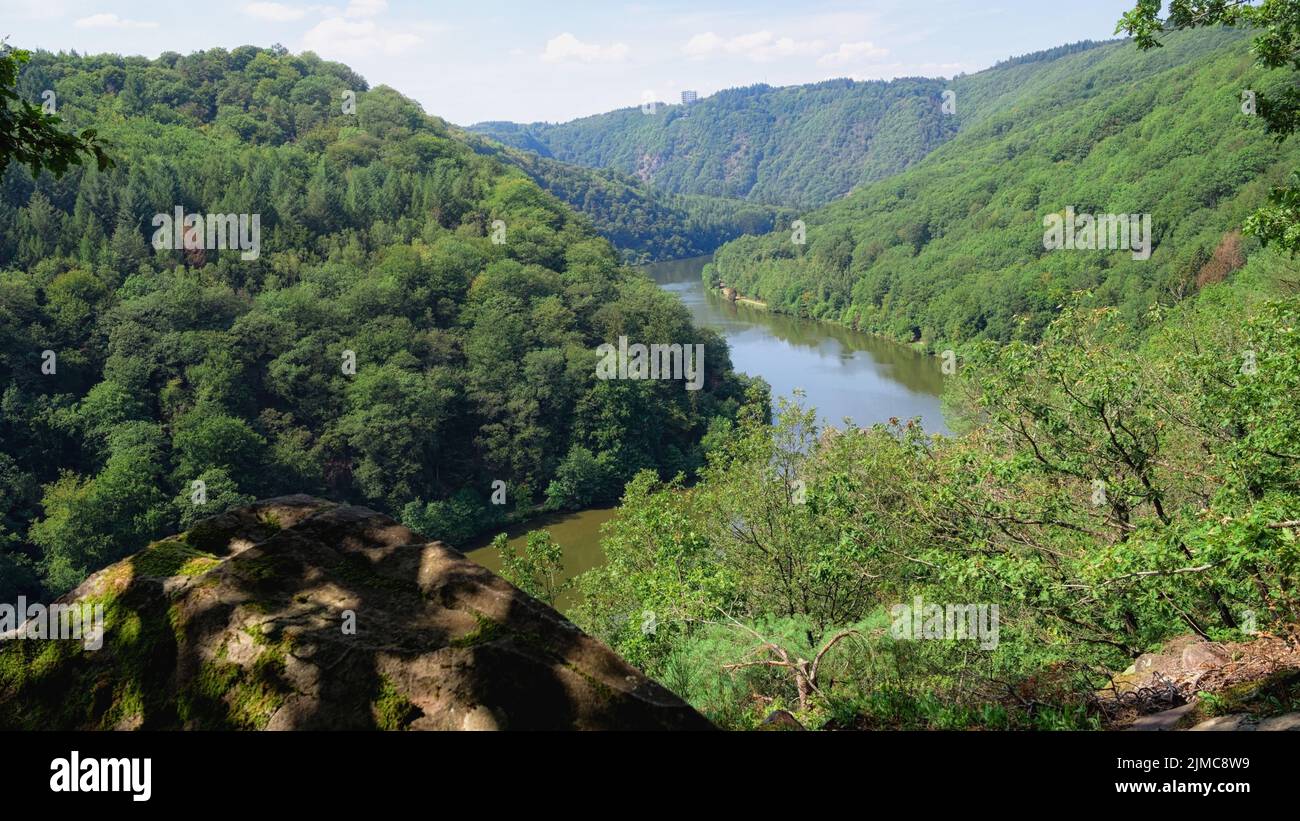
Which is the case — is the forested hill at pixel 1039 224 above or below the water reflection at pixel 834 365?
above

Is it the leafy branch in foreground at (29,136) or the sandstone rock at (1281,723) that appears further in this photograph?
the leafy branch in foreground at (29,136)

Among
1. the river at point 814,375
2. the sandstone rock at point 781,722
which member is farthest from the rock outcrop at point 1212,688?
the river at point 814,375

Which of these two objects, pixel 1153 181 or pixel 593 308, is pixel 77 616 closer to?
pixel 593 308

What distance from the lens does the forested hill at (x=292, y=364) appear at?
41.5 metres

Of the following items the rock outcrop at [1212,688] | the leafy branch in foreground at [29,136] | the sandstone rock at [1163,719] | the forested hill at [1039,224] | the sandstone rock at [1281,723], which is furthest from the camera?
the forested hill at [1039,224]

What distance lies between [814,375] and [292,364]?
144ft

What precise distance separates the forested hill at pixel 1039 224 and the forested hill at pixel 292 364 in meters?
32.1

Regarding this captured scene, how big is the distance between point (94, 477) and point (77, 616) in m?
46.0

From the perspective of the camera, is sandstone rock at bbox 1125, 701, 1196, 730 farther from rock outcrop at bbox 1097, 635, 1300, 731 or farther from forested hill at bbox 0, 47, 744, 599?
forested hill at bbox 0, 47, 744, 599

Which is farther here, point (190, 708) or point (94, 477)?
point (94, 477)

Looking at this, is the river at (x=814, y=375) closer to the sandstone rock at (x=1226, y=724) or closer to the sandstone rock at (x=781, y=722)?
the sandstone rock at (x=1226, y=724)

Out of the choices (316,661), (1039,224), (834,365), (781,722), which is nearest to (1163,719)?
(781,722)

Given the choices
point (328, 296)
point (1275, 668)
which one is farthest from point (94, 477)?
point (1275, 668)

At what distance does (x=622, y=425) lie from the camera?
177 ft
